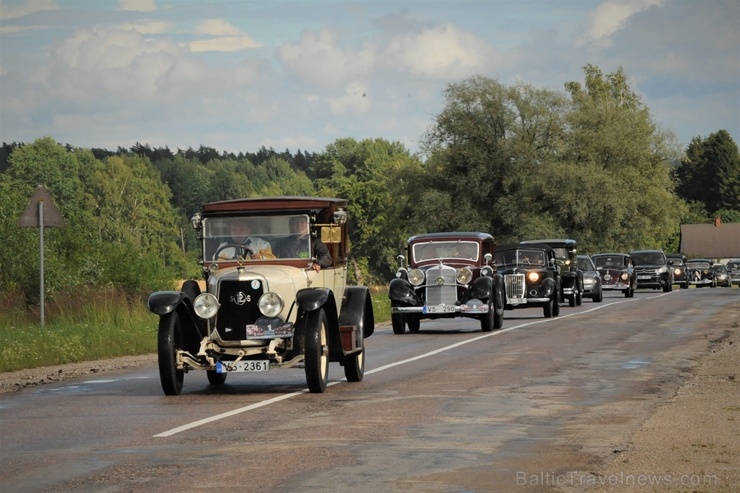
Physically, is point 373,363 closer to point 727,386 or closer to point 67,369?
point 67,369

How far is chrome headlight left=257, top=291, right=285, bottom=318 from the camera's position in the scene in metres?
16.1

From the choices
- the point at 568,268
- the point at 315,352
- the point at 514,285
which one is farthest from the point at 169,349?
the point at 568,268

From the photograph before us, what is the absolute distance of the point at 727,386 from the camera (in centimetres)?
1709

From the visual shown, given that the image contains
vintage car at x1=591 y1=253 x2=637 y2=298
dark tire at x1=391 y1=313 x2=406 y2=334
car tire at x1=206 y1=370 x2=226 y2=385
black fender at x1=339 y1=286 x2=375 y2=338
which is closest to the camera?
black fender at x1=339 y1=286 x2=375 y2=338

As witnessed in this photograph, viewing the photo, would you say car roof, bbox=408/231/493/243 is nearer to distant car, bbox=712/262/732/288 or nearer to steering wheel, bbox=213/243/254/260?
steering wheel, bbox=213/243/254/260

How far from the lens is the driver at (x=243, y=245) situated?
17.5 meters

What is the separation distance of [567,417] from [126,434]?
438cm

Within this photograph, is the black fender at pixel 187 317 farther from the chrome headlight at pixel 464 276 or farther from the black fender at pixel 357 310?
the chrome headlight at pixel 464 276

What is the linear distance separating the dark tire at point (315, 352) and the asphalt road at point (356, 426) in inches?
9.5

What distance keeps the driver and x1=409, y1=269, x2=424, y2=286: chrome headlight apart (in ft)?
44.2

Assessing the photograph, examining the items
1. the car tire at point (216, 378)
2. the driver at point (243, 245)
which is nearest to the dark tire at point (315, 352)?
the driver at point (243, 245)

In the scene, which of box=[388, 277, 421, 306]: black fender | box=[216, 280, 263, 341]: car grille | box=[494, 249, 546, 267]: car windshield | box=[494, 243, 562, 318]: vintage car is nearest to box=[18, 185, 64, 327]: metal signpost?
box=[388, 277, 421, 306]: black fender

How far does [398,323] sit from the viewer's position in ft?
102

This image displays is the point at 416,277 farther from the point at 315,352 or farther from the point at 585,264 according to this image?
the point at 585,264
